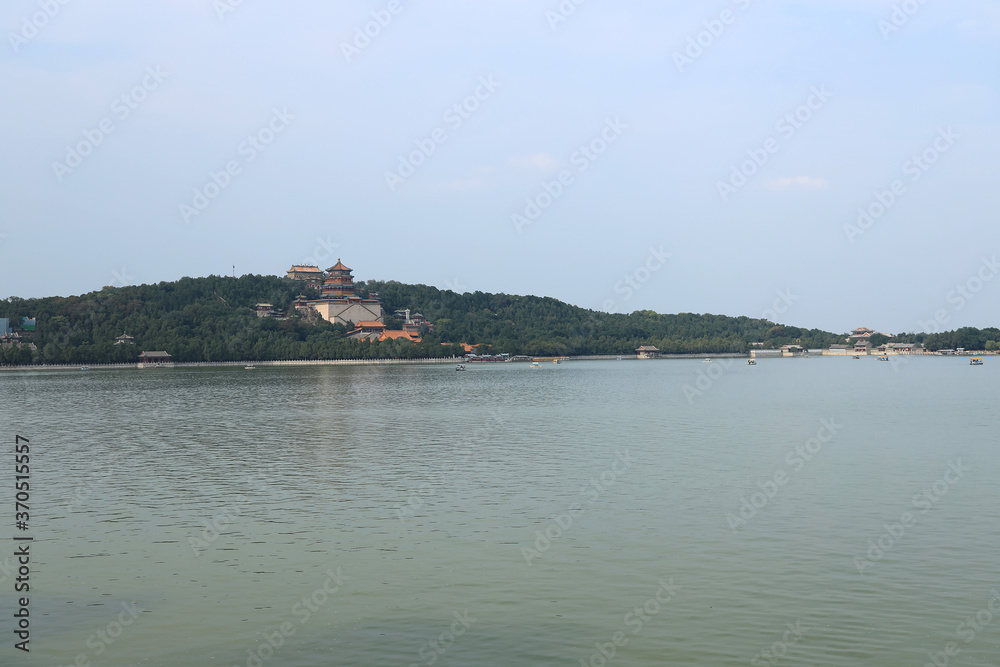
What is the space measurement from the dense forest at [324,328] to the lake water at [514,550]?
9256 centimetres

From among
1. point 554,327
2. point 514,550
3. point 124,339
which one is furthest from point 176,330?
point 514,550

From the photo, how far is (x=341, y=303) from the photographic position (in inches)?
5650

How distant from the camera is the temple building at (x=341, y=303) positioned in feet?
468

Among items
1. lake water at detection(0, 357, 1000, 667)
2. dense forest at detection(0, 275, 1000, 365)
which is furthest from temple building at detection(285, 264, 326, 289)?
lake water at detection(0, 357, 1000, 667)

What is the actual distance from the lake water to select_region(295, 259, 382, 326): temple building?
115172 millimetres

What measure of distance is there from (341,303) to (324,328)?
995 cm

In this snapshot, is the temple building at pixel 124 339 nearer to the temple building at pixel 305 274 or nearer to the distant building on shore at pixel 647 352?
the temple building at pixel 305 274

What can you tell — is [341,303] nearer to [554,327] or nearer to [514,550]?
[554,327]

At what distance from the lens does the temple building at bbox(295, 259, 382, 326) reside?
143m

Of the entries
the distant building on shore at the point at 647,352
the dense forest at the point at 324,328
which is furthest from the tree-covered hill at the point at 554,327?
the distant building on shore at the point at 647,352

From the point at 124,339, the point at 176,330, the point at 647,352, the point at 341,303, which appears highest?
the point at 341,303

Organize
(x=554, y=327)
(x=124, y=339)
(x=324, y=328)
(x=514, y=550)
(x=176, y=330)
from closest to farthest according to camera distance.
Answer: (x=514, y=550) → (x=124, y=339) → (x=176, y=330) → (x=324, y=328) → (x=554, y=327)

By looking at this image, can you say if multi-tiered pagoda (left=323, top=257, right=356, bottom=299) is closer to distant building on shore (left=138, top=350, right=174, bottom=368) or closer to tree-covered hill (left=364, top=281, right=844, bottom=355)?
tree-covered hill (left=364, top=281, right=844, bottom=355)

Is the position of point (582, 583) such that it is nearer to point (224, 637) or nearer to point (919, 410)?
point (224, 637)
